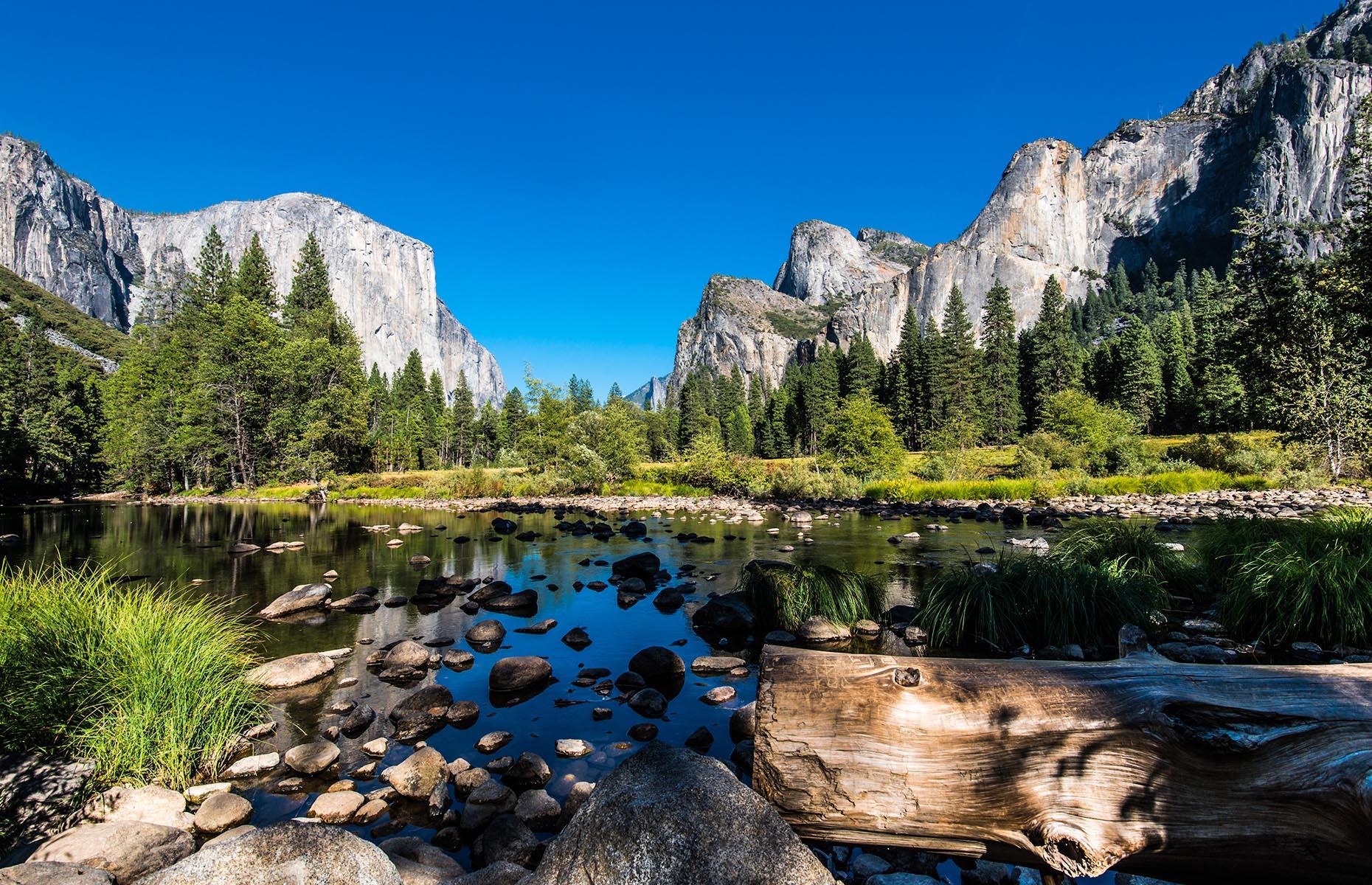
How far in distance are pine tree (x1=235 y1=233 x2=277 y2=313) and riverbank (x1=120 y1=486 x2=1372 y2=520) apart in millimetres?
23451

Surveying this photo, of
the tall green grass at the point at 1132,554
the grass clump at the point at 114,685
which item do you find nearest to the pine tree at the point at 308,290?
the grass clump at the point at 114,685

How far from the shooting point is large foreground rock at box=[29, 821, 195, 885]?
3992mm

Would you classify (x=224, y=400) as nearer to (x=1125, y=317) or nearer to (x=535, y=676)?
(x=535, y=676)

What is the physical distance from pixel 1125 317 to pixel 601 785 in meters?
155

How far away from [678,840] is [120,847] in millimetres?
4277

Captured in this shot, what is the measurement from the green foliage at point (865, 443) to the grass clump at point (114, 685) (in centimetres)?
3690

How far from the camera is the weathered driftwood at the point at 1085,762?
231cm

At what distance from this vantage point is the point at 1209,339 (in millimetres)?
62312

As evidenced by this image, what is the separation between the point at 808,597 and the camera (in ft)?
34.7

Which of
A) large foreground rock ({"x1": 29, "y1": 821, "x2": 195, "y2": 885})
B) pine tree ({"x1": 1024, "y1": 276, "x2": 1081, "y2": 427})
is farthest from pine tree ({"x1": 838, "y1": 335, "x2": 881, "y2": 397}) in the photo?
large foreground rock ({"x1": 29, "y1": 821, "x2": 195, "y2": 885})

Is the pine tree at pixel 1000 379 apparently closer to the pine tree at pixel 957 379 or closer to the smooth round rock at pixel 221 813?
the pine tree at pixel 957 379

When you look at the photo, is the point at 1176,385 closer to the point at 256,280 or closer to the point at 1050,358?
the point at 1050,358

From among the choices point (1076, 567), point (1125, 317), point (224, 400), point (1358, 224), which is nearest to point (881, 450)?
point (1358, 224)

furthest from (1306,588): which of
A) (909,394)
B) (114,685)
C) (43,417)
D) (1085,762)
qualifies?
(909,394)
